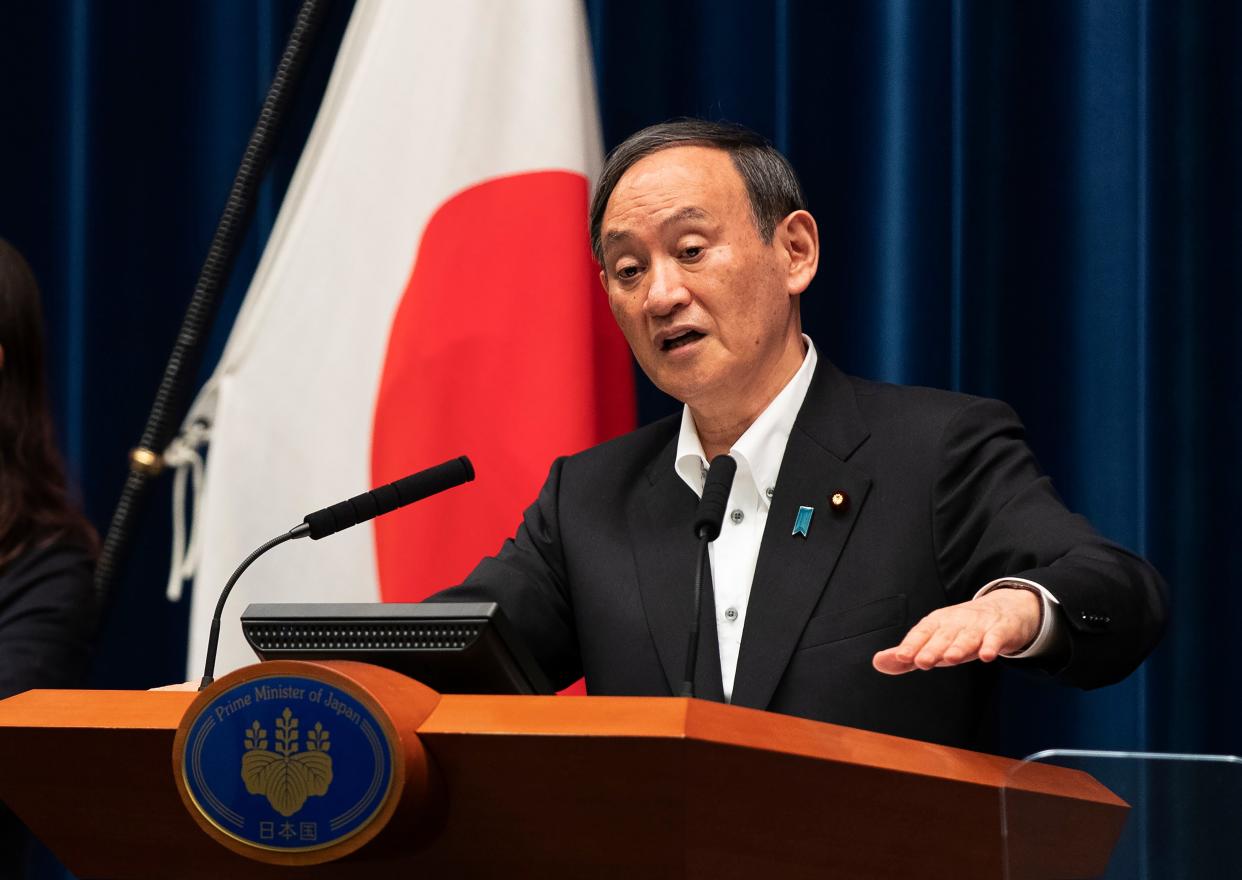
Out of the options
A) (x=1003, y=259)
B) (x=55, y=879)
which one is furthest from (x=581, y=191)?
(x=55, y=879)

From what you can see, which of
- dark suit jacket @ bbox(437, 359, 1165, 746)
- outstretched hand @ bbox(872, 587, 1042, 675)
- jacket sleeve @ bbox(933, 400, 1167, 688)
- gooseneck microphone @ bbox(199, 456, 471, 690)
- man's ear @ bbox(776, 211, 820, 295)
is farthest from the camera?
man's ear @ bbox(776, 211, 820, 295)

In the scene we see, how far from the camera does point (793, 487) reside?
1.71 metres

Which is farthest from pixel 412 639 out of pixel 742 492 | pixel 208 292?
pixel 208 292

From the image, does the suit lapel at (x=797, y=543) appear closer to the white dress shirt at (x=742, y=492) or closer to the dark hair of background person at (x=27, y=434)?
the white dress shirt at (x=742, y=492)

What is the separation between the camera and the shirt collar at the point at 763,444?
5.94 ft

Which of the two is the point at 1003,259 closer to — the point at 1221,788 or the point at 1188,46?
the point at 1188,46

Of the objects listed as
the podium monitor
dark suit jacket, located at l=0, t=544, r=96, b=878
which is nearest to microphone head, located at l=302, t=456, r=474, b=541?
the podium monitor

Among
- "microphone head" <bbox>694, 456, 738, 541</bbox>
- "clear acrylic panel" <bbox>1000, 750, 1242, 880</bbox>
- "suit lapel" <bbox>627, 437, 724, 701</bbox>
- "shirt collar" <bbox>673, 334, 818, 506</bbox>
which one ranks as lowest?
"suit lapel" <bbox>627, 437, 724, 701</bbox>

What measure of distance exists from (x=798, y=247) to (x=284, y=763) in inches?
45.1

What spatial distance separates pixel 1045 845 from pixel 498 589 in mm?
963

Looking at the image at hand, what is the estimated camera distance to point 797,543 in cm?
166

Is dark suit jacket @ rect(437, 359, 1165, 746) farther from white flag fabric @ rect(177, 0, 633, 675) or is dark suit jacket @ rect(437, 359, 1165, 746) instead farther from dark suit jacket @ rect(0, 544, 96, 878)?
dark suit jacket @ rect(0, 544, 96, 878)

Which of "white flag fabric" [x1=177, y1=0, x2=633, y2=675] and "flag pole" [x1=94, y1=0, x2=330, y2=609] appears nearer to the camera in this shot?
"white flag fabric" [x1=177, y1=0, x2=633, y2=675]

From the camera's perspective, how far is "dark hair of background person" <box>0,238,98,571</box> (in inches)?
82.6
